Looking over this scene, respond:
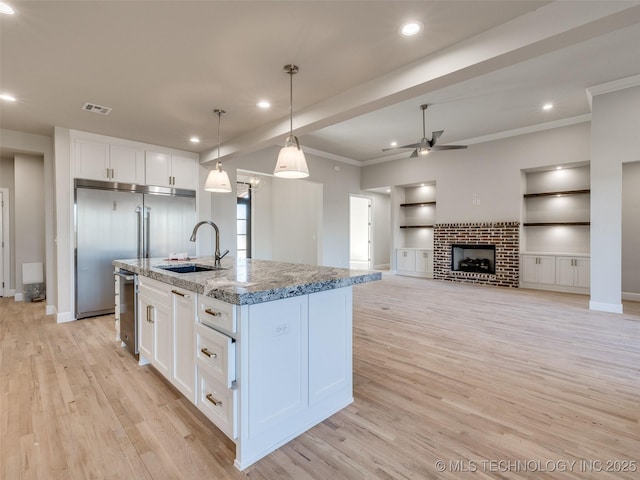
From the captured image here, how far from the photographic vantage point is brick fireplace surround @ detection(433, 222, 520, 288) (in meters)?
6.38

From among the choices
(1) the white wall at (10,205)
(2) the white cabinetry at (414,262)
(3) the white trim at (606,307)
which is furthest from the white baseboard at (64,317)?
(3) the white trim at (606,307)

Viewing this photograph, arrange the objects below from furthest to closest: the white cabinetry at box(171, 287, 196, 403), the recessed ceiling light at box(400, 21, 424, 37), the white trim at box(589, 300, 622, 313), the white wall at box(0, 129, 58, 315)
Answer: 1. the white wall at box(0, 129, 58, 315)
2. the white trim at box(589, 300, 622, 313)
3. the recessed ceiling light at box(400, 21, 424, 37)
4. the white cabinetry at box(171, 287, 196, 403)

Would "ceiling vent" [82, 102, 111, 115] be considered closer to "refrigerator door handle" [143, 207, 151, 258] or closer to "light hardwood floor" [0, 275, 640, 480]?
"refrigerator door handle" [143, 207, 151, 258]

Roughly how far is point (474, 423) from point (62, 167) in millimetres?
5585

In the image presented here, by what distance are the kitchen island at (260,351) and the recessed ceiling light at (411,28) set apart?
1.84 meters

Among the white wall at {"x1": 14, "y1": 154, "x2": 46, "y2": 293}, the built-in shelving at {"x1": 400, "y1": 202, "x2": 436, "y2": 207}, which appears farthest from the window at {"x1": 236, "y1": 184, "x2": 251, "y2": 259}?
the built-in shelving at {"x1": 400, "y1": 202, "x2": 436, "y2": 207}

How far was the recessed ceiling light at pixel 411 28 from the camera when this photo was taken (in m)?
2.22

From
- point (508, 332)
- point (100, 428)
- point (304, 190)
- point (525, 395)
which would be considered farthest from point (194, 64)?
point (304, 190)

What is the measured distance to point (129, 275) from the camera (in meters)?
2.90

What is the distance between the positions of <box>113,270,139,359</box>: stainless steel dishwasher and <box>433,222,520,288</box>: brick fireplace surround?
6550mm

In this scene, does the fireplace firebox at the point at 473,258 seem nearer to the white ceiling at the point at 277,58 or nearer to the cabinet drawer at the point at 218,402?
the white ceiling at the point at 277,58

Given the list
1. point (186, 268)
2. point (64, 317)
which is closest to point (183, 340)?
point (186, 268)

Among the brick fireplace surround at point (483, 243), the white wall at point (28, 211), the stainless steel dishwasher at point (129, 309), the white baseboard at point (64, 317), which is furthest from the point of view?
the brick fireplace surround at point (483, 243)

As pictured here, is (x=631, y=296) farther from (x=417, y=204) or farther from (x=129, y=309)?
(x=129, y=309)
